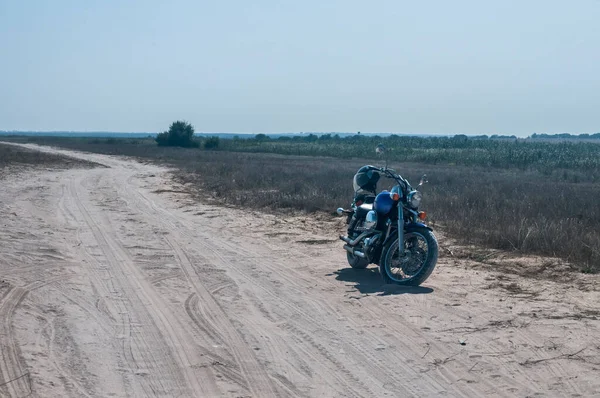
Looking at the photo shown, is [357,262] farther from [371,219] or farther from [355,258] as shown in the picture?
[371,219]

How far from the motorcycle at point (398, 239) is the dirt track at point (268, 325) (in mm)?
288

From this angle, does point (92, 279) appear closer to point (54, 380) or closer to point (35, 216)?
point (54, 380)

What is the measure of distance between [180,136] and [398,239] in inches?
2866

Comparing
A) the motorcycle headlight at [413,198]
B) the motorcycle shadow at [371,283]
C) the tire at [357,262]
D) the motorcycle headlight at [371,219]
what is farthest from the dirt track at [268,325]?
the motorcycle headlight at [413,198]

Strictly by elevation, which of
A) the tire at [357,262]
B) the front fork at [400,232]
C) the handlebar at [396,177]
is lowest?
the tire at [357,262]

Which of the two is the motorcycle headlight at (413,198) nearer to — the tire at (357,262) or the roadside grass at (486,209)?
the tire at (357,262)

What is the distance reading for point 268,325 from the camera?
662 centimetres

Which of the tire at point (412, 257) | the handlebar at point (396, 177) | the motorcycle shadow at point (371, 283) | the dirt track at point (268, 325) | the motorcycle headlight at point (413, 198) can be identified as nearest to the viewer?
the dirt track at point (268, 325)

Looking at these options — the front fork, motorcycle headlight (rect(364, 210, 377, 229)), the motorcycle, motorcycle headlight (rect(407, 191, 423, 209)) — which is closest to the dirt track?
the motorcycle

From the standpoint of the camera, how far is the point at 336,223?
44.9ft

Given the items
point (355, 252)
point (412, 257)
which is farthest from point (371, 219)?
point (412, 257)

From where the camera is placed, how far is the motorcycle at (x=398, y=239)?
8.20 meters

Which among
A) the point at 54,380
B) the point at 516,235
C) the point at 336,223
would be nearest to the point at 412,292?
the point at 516,235

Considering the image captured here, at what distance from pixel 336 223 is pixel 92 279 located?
20.5 ft
